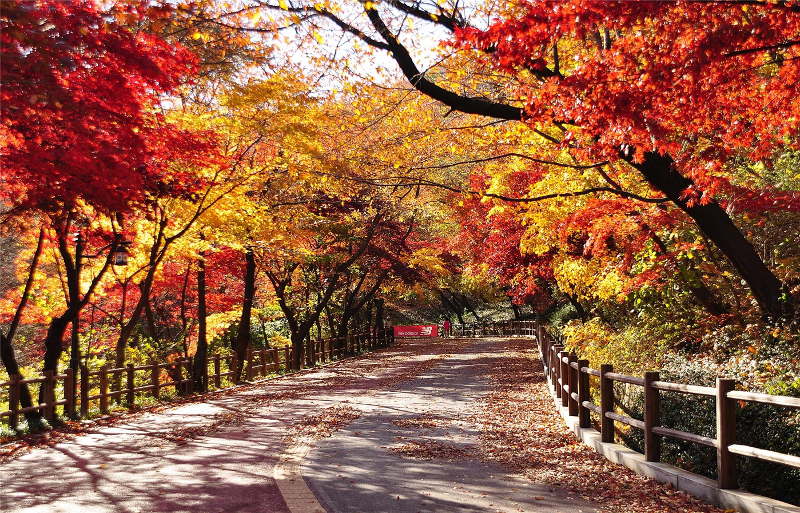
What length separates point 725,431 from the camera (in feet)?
21.0

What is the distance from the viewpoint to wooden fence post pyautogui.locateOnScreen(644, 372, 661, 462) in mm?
7631

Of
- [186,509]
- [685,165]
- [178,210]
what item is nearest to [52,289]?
[178,210]

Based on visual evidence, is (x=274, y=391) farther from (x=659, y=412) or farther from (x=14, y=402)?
(x=659, y=412)

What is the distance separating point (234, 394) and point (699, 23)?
14.1m

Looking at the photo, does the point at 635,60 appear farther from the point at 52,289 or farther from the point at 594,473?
the point at 52,289

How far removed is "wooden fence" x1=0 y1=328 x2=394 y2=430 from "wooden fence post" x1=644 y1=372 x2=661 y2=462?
9754 mm

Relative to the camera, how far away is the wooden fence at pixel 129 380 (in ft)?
40.8

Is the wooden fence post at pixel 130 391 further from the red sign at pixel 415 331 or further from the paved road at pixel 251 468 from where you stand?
the red sign at pixel 415 331

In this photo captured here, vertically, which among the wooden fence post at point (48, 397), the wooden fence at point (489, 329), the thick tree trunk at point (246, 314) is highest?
the thick tree trunk at point (246, 314)

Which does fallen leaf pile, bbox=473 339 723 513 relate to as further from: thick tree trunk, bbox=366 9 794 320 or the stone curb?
thick tree trunk, bbox=366 9 794 320

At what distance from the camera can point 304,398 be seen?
16.0m

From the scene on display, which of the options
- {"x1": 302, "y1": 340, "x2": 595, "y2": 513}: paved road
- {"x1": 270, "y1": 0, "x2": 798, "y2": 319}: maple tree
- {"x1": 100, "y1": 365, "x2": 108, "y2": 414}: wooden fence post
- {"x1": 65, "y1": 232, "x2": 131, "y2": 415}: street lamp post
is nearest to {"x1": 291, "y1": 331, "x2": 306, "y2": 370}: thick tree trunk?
{"x1": 65, "y1": 232, "x2": 131, "y2": 415}: street lamp post

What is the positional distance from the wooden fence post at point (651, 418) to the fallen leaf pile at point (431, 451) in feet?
7.46

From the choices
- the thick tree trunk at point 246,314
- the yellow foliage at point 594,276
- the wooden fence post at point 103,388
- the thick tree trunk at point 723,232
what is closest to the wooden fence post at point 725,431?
the thick tree trunk at point 723,232
